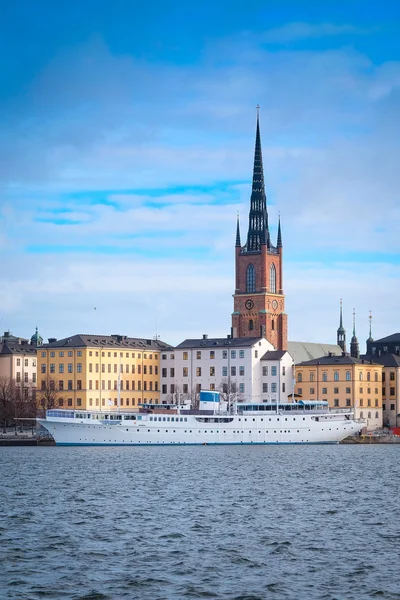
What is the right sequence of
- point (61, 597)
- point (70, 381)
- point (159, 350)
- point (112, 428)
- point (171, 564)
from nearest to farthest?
1. point (61, 597)
2. point (171, 564)
3. point (112, 428)
4. point (70, 381)
5. point (159, 350)

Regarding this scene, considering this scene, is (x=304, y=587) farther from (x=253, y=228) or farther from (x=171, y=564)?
(x=253, y=228)

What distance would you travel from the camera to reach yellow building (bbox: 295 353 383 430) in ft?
477

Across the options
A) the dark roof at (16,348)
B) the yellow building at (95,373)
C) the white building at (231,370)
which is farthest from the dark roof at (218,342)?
the dark roof at (16,348)

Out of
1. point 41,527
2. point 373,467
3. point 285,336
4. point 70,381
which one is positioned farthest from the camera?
point 285,336

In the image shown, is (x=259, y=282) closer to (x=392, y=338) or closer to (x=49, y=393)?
(x=392, y=338)

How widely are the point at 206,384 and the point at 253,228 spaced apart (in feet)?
121

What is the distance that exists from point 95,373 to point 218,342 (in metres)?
16.8

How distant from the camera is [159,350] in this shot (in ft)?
511

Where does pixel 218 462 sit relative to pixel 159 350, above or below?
below

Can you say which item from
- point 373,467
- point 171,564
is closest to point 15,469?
point 373,467

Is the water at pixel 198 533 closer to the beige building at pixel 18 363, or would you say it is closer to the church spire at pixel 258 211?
the beige building at pixel 18 363

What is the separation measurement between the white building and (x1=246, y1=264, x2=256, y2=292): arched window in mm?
21231

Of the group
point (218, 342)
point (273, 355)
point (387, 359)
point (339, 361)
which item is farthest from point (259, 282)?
point (339, 361)

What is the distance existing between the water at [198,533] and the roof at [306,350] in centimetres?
9070
